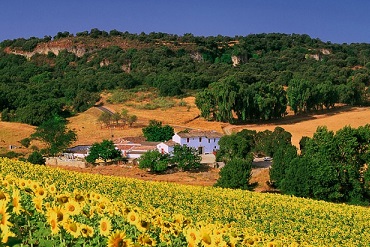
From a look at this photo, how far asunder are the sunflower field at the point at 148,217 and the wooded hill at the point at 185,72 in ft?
151

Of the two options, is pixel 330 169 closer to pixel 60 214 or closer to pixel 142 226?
pixel 142 226

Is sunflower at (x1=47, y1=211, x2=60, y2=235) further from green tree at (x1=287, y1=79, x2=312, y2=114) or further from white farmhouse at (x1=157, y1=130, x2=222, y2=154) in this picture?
green tree at (x1=287, y1=79, x2=312, y2=114)

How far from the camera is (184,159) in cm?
4569

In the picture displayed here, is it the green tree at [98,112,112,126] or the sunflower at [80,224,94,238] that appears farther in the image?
the green tree at [98,112,112,126]

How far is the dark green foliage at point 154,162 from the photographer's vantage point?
44.8m

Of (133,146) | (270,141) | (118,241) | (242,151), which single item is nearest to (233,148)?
(242,151)

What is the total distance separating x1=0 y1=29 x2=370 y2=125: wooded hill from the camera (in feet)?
241

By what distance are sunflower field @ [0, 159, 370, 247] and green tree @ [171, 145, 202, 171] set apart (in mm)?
18871

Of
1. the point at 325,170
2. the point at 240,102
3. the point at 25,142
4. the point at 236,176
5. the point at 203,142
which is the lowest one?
the point at 236,176

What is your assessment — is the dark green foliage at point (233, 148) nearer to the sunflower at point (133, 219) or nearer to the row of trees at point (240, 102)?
the row of trees at point (240, 102)

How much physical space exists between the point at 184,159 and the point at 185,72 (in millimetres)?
61105

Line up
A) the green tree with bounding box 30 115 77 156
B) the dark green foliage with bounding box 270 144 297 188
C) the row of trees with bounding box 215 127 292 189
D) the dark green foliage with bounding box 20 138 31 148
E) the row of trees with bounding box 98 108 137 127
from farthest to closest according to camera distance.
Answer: the row of trees with bounding box 98 108 137 127, the dark green foliage with bounding box 20 138 31 148, the green tree with bounding box 30 115 77 156, the dark green foliage with bounding box 270 144 297 188, the row of trees with bounding box 215 127 292 189

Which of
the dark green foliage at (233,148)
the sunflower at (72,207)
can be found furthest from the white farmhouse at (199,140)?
the sunflower at (72,207)

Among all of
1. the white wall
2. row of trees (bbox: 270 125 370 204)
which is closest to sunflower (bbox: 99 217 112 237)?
row of trees (bbox: 270 125 370 204)
